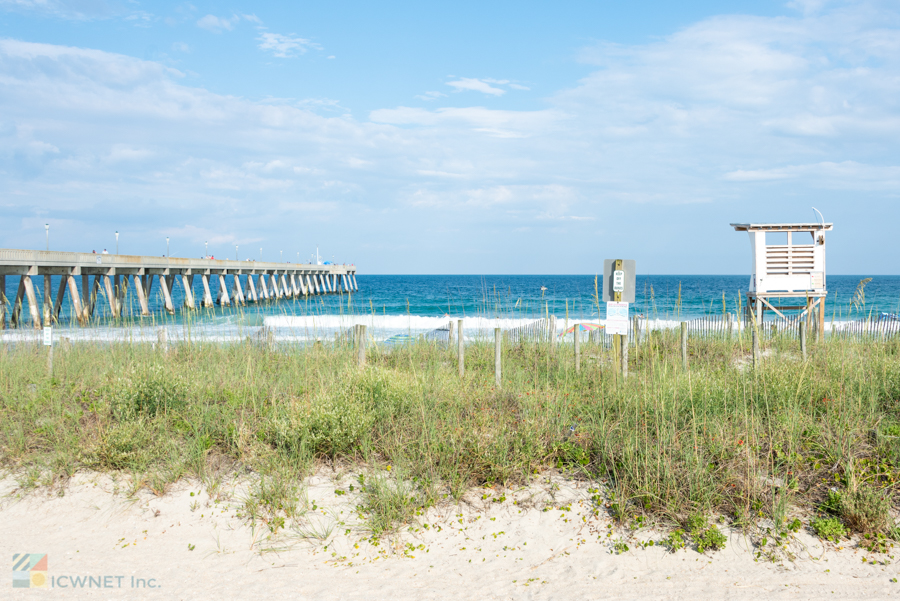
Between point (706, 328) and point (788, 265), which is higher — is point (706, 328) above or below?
below

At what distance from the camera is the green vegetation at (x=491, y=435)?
15.2 feet

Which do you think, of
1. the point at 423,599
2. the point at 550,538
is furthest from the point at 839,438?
the point at 423,599

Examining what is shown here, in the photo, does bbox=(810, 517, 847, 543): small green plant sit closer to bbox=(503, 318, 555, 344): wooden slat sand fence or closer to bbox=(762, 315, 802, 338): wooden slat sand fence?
bbox=(503, 318, 555, 344): wooden slat sand fence

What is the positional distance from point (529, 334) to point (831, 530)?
22.8 ft

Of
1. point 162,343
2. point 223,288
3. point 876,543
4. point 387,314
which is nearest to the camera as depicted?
point 876,543

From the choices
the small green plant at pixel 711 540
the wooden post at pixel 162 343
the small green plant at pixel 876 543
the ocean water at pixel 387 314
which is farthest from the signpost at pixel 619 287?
the wooden post at pixel 162 343

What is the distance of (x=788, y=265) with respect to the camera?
45.8 ft

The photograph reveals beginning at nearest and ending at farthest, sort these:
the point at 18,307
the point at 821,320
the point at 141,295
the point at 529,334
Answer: the point at 529,334, the point at 821,320, the point at 18,307, the point at 141,295

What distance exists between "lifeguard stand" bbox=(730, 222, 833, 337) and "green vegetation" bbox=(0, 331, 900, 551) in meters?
7.49

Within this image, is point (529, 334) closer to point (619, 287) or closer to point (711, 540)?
point (619, 287)

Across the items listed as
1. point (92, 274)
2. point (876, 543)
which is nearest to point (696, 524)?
point (876, 543)

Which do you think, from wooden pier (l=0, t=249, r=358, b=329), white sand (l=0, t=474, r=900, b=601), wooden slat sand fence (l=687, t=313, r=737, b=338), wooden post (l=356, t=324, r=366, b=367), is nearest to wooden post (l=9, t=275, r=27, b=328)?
wooden pier (l=0, t=249, r=358, b=329)

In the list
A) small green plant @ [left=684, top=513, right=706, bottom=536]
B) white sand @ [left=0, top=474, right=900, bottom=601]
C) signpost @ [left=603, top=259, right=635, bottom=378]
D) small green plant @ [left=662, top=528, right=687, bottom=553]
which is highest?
signpost @ [left=603, top=259, right=635, bottom=378]

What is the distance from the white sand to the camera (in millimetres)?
3943
